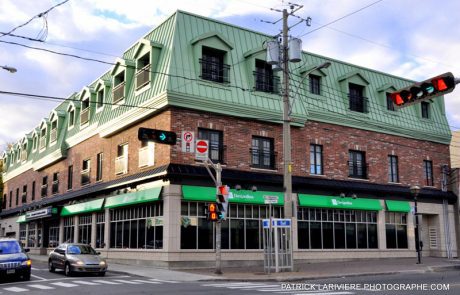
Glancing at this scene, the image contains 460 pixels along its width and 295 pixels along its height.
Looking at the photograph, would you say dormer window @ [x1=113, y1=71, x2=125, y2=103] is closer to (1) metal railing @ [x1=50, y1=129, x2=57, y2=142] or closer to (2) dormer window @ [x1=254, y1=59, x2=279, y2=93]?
(2) dormer window @ [x1=254, y1=59, x2=279, y2=93]

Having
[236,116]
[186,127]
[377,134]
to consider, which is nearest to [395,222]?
A: [377,134]

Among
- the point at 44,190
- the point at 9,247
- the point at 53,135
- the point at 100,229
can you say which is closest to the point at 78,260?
the point at 9,247

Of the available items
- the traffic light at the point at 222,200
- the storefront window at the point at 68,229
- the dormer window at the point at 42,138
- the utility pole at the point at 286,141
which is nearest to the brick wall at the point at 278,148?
the storefront window at the point at 68,229

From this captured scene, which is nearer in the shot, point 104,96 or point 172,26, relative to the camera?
point 172,26

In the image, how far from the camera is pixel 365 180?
31.0 m

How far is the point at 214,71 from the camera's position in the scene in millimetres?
26234

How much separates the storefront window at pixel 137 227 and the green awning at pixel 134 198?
1.67 ft

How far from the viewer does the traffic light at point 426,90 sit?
13172 mm

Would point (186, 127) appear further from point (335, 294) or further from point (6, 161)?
point (6, 161)

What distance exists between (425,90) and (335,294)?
583cm

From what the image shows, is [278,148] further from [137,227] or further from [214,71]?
[137,227]

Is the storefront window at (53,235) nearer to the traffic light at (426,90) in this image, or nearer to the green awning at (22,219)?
the green awning at (22,219)

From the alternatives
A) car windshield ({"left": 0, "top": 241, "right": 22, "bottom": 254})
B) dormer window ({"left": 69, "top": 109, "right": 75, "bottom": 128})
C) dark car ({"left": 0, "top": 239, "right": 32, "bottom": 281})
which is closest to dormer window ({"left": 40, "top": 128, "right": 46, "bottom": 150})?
dormer window ({"left": 69, "top": 109, "right": 75, "bottom": 128})

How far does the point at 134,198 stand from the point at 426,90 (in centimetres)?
1624
